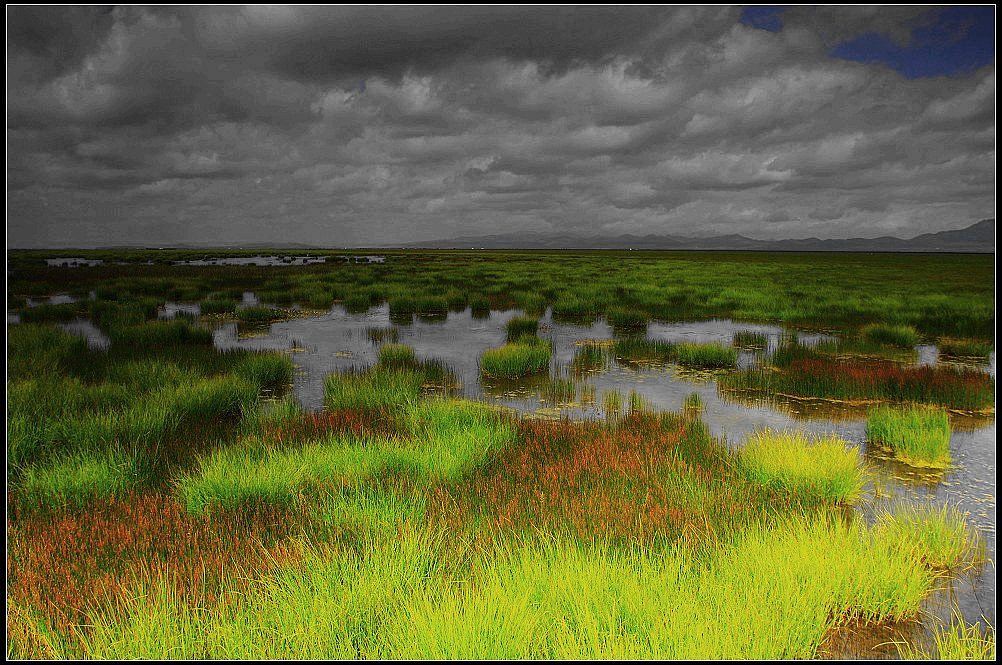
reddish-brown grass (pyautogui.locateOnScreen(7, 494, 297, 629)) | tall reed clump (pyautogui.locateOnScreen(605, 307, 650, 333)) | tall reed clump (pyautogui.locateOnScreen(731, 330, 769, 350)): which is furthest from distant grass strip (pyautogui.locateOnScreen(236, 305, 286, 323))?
tall reed clump (pyautogui.locateOnScreen(731, 330, 769, 350))

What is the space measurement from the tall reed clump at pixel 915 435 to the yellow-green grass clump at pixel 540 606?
2890mm

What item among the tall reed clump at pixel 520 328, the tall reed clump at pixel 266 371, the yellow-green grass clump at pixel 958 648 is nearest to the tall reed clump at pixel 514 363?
the tall reed clump at pixel 520 328

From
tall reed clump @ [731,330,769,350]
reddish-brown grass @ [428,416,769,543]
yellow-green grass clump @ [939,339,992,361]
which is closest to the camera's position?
reddish-brown grass @ [428,416,769,543]

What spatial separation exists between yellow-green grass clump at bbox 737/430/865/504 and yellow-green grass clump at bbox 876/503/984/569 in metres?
0.72

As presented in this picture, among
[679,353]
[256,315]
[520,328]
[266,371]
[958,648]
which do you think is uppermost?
[256,315]

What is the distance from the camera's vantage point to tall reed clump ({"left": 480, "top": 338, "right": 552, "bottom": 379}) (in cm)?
1076

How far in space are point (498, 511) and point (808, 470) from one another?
2.93 meters

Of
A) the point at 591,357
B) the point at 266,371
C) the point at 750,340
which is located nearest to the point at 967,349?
the point at 750,340

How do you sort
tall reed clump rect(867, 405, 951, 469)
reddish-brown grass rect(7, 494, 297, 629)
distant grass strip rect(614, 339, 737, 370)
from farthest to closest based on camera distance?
distant grass strip rect(614, 339, 737, 370)
tall reed clump rect(867, 405, 951, 469)
reddish-brown grass rect(7, 494, 297, 629)

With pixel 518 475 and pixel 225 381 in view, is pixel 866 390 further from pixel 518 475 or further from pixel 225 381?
pixel 225 381

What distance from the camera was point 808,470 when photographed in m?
5.06

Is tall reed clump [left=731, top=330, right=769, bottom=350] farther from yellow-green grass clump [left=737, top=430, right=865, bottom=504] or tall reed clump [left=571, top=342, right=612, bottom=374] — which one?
yellow-green grass clump [left=737, top=430, right=865, bottom=504]

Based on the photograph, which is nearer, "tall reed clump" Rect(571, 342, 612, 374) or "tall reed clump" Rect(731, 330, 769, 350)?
"tall reed clump" Rect(571, 342, 612, 374)

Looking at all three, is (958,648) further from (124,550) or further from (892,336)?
(892,336)
